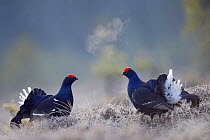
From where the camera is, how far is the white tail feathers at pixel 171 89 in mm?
3254

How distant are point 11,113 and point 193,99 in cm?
298

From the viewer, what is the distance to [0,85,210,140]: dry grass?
2893 millimetres

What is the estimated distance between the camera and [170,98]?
10.9ft

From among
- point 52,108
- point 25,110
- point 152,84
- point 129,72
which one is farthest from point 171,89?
point 25,110

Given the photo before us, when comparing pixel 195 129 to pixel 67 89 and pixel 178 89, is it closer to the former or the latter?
pixel 178 89

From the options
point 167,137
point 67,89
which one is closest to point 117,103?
point 67,89

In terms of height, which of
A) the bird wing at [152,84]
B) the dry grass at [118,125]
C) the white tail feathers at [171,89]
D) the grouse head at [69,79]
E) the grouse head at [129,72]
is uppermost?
the grouse head at [69,79]

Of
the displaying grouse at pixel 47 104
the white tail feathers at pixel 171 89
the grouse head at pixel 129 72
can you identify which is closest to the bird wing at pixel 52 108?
the displaying grouse at pixel 47 104

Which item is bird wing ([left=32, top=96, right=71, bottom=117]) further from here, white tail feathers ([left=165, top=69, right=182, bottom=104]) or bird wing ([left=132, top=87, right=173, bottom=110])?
white tail feathers ([left=165, top=69, right=182, bottom=104])

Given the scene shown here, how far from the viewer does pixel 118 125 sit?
3.39 meters

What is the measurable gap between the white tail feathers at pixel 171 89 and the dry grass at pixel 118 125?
238 millimetres

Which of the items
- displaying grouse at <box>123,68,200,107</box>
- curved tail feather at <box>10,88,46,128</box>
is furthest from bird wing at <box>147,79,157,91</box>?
curved tail feather at <box>10,88,46,128</box>

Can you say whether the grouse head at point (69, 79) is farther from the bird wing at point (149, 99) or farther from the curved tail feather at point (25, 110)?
the bird wing at point (149, 99)

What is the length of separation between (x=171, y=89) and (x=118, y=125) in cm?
63
